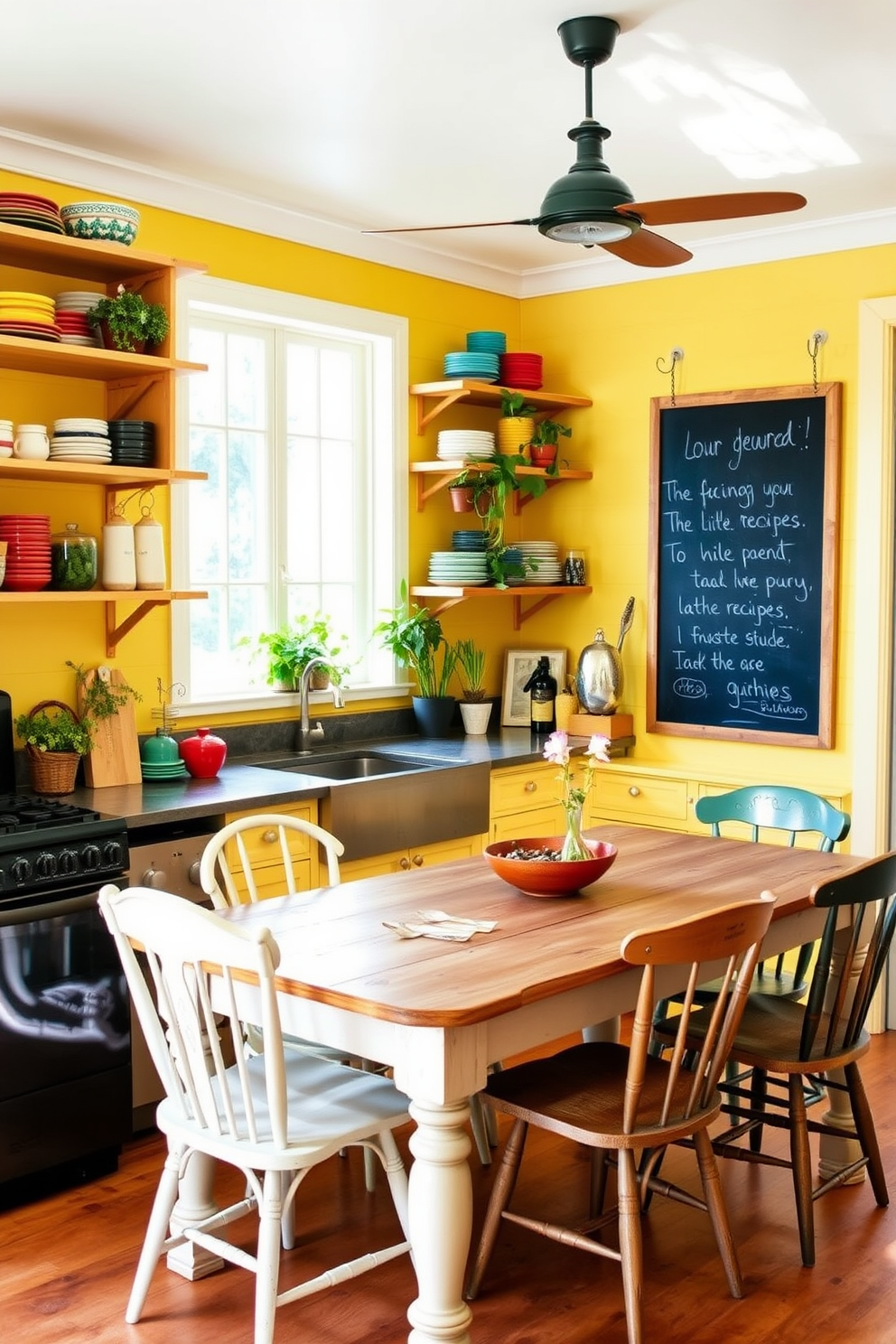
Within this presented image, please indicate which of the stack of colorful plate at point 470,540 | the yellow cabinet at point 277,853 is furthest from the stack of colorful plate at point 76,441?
the stack of colorful plate at point 470,540

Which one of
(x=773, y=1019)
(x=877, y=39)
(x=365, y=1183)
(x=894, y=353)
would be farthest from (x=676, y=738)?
(x=877, y=39)

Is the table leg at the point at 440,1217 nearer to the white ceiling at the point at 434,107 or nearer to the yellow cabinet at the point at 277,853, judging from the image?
the yellow cabinet at the point at 277,853

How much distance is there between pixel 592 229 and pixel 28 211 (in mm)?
1481

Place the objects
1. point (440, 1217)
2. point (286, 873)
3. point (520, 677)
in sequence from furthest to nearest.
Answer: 1. point (520, 677)
2. point (286, 873)
3. point (440, 1217)

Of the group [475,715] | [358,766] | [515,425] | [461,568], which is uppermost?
[515,425]

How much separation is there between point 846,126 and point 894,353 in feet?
3.31

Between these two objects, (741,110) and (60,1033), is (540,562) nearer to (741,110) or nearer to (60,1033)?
(741,110)

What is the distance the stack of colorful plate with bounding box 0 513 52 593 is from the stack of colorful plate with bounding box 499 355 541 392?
209 centimetres

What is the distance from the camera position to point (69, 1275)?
2885 millimetres

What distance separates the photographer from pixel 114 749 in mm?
3855

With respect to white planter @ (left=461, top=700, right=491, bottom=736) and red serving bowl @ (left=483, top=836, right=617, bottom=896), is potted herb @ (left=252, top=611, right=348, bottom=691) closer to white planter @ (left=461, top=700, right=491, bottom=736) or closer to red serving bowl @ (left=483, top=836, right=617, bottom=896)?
white planter @ (left=461, top=700, right=491, bottom=736)

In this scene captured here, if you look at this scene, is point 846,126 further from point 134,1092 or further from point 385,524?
point 134,1092

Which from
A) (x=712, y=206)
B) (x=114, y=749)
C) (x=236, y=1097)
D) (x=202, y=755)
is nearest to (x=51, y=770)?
(x=114, y=749)

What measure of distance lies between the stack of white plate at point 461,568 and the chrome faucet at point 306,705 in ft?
2.01
